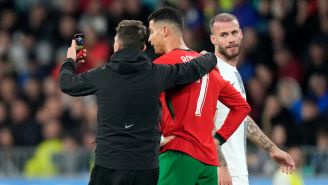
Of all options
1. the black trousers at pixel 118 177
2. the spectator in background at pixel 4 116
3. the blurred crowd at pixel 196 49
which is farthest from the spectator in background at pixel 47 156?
the black trousers at pixel 118 177

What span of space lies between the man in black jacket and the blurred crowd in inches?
234

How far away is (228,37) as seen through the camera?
769 cm

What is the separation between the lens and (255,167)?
40.8 feet

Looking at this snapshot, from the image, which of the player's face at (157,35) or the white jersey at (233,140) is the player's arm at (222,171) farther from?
the player's face at (157,35)

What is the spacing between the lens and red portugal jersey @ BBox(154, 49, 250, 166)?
6.78m

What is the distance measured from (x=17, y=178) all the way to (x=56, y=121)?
1402mm

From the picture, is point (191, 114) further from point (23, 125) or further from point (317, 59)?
point (23, 125)

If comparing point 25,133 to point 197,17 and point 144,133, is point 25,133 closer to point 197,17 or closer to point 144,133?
point 197,17

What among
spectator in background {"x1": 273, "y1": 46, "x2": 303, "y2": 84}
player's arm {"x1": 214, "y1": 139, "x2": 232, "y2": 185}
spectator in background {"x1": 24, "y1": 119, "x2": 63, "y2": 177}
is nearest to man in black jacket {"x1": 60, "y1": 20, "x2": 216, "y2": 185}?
player's arm {"x1": 214, "y1": 139, "x2": 232, "y2": 185}

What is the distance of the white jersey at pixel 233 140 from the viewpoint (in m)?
7.56

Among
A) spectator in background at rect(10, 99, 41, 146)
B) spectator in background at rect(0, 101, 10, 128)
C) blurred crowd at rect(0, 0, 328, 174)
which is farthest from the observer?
spectator in background at rect(0, 101, 10, 128)

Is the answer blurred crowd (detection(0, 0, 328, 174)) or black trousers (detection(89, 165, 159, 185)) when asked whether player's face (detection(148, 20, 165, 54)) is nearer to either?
black trousers (detection(89, 165, 159, 185))

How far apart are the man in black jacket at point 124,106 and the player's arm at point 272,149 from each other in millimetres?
1414

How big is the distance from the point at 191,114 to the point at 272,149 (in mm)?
1104
